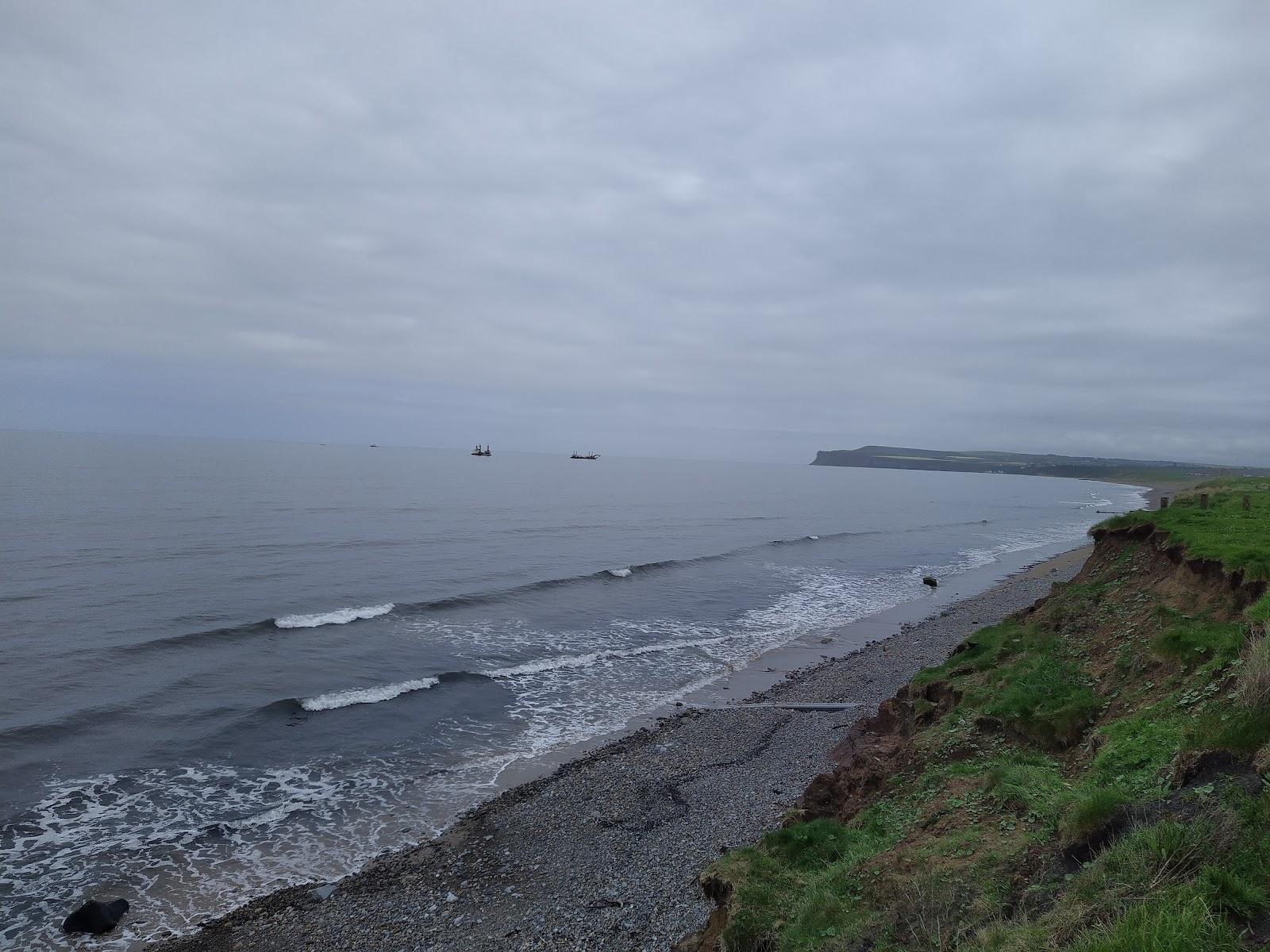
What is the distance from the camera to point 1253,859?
17.6 ft

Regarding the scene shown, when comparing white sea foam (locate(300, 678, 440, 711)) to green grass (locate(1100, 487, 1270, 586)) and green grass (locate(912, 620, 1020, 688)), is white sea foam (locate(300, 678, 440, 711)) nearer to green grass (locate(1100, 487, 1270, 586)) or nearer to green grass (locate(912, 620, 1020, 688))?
green grass (locate(912, 620, 1020, 688))

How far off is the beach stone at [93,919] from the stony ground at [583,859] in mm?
1548

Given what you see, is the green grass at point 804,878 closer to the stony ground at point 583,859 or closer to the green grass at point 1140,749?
the stony ground at point 583,859

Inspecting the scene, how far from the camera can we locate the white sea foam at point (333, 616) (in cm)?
3058

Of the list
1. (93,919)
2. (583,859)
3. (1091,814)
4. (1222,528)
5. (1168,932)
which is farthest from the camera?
(1222,528)

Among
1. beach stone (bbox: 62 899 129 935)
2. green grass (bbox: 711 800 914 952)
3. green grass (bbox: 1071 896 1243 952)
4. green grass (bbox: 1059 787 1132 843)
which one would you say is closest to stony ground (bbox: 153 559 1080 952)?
beach stone (bbox: 62 899 129 935)

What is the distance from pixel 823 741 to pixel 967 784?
919cm

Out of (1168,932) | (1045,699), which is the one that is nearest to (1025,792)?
(1045,699)

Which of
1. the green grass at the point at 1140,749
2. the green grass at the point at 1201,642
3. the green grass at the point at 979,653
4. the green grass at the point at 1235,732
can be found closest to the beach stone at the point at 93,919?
the green grass at the point at 1140,749

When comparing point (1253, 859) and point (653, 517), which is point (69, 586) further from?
point (653, 517)

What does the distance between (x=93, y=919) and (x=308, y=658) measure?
597 inches

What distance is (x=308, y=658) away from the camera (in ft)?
87.7

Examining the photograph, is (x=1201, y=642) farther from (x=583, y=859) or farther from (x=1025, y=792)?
(x=583, y=859)

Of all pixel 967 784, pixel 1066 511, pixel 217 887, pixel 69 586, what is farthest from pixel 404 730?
pixel 1066 511
